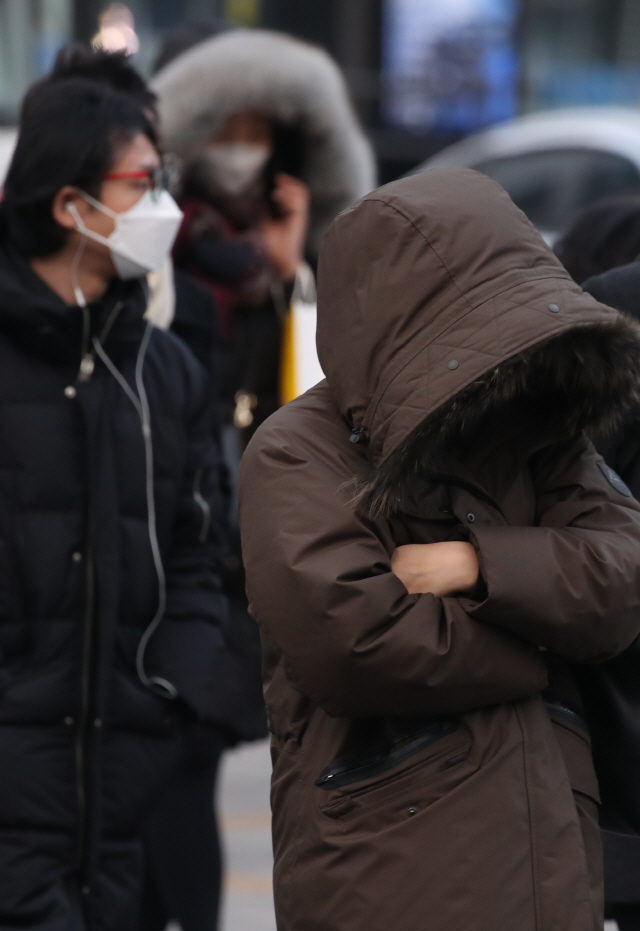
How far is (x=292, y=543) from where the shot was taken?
2111mm

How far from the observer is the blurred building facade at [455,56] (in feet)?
50.0

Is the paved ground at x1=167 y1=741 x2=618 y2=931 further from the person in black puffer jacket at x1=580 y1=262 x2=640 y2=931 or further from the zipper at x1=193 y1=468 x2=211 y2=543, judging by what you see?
the person in black puffer jacket at x1=580 y1=262 x2=640 y2=931

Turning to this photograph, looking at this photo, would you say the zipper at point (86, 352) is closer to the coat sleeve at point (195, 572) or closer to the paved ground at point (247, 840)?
the coat sleeve at point (195, 572)

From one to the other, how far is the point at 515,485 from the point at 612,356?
24 centimetres

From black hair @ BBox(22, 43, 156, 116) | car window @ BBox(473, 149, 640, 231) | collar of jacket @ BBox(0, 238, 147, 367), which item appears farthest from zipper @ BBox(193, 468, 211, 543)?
car window @ BBox(473, 149, 640, 231)

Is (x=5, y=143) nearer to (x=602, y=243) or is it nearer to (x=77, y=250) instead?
(x=77, y=250)

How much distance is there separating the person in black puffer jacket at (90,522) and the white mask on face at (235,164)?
110cm

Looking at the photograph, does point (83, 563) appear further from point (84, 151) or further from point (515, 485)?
point (515, 485)

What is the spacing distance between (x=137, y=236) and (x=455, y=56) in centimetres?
1245

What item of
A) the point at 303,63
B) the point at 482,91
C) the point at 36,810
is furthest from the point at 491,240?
the point at 482,91

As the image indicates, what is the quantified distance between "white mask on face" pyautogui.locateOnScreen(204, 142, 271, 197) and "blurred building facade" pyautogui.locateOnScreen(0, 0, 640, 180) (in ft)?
33.5

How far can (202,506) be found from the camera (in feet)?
11.8

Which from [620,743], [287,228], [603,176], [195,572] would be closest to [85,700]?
[195,572]

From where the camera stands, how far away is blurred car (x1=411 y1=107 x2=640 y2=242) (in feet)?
Answer: 31.9
